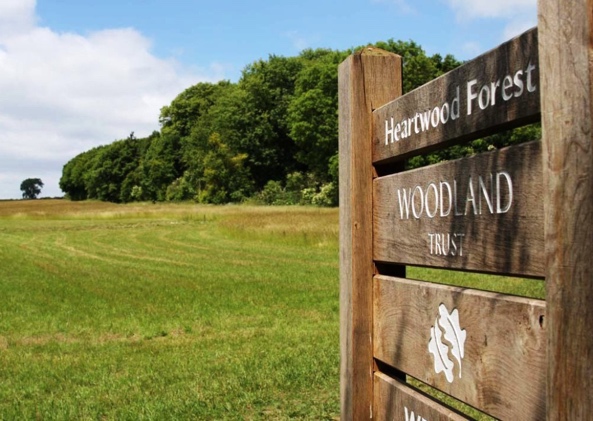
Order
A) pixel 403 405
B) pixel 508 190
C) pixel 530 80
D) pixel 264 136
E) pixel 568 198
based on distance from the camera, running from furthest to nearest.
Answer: pixel 264 136
pixel 403 405
pixel 508 190
pixel 530 80
pixel 568 198

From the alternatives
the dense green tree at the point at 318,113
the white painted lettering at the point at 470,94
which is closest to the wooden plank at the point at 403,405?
the white painted lettering at the point at 470,94

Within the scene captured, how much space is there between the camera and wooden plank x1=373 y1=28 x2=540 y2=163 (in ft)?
6.32

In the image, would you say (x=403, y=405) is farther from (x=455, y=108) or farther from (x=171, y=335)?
(x=171, y=335)

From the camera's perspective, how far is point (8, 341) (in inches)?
365

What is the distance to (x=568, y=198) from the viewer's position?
168cm

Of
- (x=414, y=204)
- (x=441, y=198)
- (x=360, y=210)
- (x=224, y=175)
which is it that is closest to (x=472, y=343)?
(x=441, y=198)

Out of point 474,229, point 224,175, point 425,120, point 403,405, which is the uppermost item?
point 224,175

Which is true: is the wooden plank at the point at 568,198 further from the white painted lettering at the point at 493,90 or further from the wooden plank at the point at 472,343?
the white painted lettering at the point at 493,90

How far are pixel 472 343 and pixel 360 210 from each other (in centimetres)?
95

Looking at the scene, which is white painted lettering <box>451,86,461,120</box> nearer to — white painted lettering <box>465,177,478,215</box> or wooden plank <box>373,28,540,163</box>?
wooden plank <box>373,28,540,163</box>

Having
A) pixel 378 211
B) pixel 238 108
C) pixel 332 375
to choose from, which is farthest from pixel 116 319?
pixel 238 108

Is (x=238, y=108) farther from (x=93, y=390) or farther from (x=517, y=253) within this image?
(x=517, y=253)

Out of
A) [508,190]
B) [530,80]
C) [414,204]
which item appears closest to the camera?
[530,80]

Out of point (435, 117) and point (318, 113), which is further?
point (318, 113)
